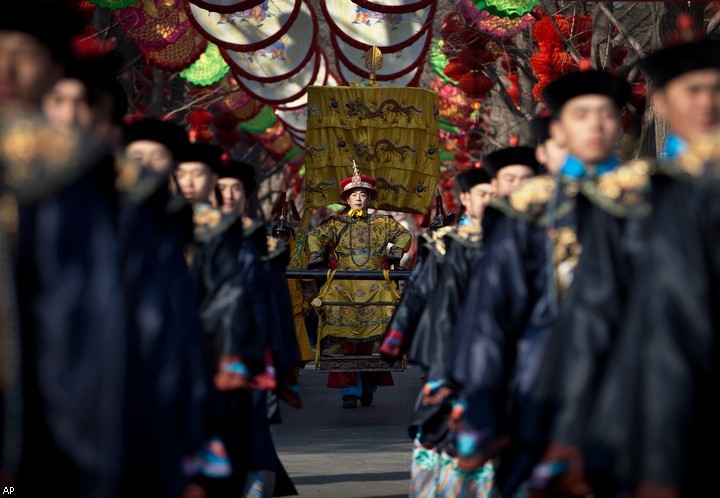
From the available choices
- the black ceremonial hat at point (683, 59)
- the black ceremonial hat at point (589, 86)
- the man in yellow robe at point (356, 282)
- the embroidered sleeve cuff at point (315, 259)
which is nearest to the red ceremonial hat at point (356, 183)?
the man in yellow robe at point (356, 282)

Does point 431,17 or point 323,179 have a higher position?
point 431,17

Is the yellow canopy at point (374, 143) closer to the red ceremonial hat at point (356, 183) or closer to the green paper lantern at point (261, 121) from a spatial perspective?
the red ceremonial hat at point (356, 183)

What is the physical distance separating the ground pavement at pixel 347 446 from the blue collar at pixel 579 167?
3927mm

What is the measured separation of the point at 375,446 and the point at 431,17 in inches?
242

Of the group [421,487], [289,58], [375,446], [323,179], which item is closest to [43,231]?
[421,487]

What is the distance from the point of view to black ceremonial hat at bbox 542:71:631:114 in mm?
5336

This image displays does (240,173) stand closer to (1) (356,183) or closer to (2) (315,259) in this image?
(2) (315,259)

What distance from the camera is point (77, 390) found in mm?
3646

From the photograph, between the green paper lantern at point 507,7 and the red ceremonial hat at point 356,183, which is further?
the red ceremonial hat at point 356,183

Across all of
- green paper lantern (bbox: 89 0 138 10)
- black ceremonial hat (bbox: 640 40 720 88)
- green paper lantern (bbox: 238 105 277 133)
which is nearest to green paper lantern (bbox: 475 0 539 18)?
green paper lantern (bbox: 89 0 138 10)

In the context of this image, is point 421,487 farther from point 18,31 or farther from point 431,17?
point 431,17

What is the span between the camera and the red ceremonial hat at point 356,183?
14.1 m

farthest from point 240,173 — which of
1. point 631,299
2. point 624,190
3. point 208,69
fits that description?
point 208,69

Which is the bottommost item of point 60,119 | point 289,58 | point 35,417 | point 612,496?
point 612,496
